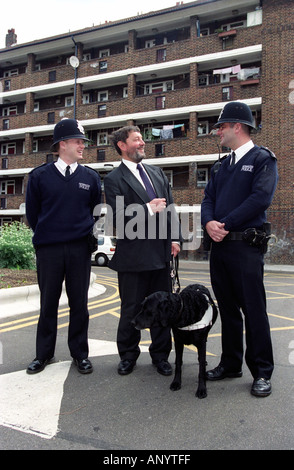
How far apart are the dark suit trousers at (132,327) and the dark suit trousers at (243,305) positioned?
607 millimetres

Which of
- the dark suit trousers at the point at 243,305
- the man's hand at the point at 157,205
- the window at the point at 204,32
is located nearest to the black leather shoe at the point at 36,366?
the dark suit trousers at the point at 243,305

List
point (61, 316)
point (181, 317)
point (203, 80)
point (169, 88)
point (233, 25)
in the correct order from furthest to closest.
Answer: point (169, 88), point (203, 80), point (233, 25), point (61, 316), point (181, 317)

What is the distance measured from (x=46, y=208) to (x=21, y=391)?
1.65m

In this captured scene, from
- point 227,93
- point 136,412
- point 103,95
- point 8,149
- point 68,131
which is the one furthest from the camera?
point 8,149

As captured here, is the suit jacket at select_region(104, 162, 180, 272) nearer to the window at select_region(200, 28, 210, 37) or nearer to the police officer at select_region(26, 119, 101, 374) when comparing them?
the police officer at select_region(26, 119, 101, 374)

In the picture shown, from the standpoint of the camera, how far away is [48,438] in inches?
89.7

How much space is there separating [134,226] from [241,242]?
1000 millimetres

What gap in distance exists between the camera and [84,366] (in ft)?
11.2

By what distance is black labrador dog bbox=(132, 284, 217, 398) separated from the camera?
2.84 metres

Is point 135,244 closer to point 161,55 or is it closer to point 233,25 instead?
point 161,55

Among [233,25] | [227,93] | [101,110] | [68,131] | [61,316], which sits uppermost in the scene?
[233,25]

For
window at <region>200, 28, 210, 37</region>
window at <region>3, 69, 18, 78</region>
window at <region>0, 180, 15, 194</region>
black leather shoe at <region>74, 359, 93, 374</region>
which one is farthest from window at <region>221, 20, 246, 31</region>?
black leather shoe at <region>74, 359, 93, 374</region>

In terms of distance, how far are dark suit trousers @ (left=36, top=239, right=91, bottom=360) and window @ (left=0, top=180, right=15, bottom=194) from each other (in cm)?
3123

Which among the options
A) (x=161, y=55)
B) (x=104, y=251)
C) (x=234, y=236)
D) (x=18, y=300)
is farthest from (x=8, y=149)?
(x=234, y=236)
